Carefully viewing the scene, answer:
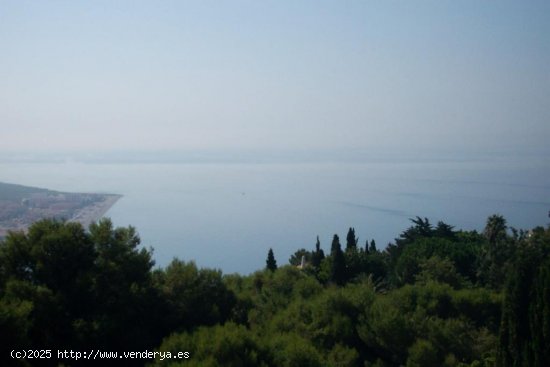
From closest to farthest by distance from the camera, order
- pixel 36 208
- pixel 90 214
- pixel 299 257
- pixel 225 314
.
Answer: pixel 225 314, pixel 36 208, pixel 90 214, pixel 299 257

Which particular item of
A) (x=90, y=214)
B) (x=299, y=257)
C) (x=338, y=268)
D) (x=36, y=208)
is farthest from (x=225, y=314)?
(x=299, y=257)

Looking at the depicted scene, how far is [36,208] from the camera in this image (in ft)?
80.1

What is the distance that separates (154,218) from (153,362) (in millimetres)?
33967

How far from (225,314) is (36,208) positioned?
1467 centimetres

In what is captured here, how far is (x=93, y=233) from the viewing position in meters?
12.7

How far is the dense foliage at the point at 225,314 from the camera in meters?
10.7

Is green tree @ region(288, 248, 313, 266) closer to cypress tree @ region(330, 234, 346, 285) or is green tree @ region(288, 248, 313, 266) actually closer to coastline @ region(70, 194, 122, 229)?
cypress tree @ region(330, 234, 346, 285)

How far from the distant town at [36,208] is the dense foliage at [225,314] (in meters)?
6.85

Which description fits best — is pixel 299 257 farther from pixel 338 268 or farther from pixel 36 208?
pixel 36 208

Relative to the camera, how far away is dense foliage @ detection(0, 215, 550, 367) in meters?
10.7

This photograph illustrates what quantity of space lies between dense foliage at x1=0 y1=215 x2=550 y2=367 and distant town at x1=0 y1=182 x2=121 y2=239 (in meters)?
6.85

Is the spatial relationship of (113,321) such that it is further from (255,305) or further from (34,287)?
A: (255,305)

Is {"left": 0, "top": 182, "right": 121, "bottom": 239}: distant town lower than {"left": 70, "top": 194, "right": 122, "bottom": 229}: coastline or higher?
higher

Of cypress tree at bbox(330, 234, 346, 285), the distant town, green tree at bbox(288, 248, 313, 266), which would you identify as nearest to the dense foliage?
the distant town
